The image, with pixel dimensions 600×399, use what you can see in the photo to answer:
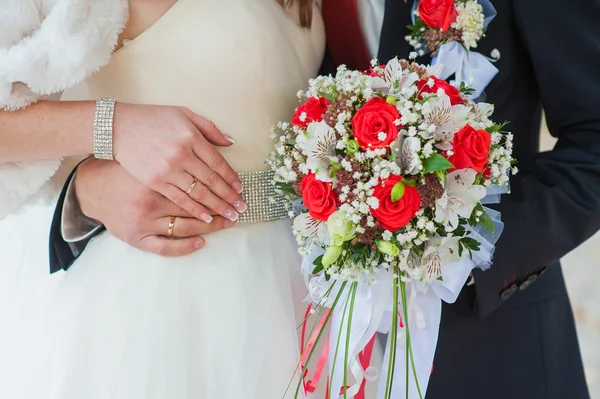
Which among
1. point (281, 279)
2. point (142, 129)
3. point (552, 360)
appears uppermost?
point (142, 129)

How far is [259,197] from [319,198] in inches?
11.4

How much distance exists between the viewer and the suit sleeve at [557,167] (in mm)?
1344

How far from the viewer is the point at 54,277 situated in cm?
145

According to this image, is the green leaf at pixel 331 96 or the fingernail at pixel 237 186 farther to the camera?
the fingernail at pixel 237 186

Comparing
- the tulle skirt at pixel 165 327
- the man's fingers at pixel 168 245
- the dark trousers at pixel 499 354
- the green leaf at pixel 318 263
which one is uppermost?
the man's fingers at pixel 168 245

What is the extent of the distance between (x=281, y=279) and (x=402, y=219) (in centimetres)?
40

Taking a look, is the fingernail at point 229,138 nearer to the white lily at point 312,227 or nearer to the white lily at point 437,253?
the white lily at point 312,227

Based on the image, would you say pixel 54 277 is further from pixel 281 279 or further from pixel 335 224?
pixel 335 224

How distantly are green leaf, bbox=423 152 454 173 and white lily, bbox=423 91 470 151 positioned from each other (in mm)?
39

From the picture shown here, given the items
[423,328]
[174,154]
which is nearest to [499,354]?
[423,328]

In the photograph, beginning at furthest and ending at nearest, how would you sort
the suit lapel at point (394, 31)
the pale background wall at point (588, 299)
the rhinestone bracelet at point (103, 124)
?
1. the pale background wall at point (588, 299)
2. the suit lapel at point (394, 31)
3. the rhinestone bracelet at point (103, 124)

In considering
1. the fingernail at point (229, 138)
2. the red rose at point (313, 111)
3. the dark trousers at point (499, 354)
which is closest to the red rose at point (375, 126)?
the red rose at point (313, 111)

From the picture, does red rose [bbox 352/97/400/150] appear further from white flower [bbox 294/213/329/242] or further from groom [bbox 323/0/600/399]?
groom [bbox 323/0/600/399]

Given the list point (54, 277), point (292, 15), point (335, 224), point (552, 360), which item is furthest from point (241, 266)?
point (552, 360)
